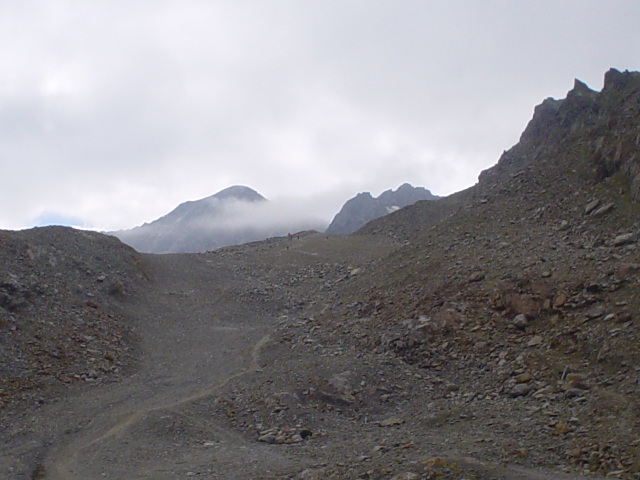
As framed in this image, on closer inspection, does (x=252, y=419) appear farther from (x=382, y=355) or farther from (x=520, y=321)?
(x=520, y=321)

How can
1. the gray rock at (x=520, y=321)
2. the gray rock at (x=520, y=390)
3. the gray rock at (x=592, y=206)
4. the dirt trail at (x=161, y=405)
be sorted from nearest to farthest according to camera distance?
the dirt trail at (x=161, y=405) → the gray rock at (x=520, y=390) → the gray rock at (x=520, y=321) → the gray rock at (x=592, y=206)

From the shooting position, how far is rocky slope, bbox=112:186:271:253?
15838 centimetres

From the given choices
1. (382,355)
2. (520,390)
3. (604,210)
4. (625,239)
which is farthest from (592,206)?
(520,390)

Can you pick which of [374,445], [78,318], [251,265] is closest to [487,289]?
[374,445]

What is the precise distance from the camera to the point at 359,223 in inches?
4668

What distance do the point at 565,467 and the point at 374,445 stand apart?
13.6 feet

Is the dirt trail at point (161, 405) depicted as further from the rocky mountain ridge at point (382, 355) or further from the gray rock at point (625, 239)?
the gray rock at point (625, 239)

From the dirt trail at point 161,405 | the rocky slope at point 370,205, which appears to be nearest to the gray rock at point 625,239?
the dirt trail at point 161,405

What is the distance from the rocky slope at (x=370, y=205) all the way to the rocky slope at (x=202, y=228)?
3864 cm

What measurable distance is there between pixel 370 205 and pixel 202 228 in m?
63.8

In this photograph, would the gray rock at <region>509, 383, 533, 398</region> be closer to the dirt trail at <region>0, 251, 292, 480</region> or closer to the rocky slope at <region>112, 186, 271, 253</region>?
the dirt trail at <region>0, 251, 292, 480</region>

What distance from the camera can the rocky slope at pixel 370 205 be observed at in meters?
119

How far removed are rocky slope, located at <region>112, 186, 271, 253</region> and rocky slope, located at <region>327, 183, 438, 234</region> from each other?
3864 centimetres

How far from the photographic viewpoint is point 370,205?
122 meters
